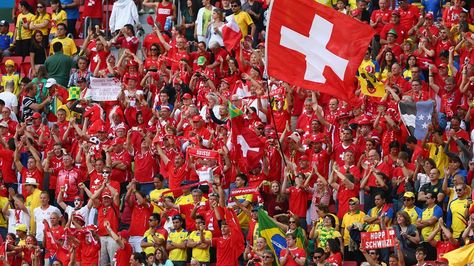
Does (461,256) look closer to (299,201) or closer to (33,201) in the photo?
(299,201)

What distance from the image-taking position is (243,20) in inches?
1219

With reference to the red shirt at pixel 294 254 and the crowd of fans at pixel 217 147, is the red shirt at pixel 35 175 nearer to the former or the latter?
the crowd of fans at pixel 217 147

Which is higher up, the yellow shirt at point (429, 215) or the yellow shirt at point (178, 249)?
the yellow shirt at point (429, 215)

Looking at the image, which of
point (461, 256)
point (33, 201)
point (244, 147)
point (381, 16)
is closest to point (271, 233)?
point (244, 147)

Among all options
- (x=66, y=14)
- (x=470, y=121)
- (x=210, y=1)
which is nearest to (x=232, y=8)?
(x=210, y=1)

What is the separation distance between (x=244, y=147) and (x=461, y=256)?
5.33 m

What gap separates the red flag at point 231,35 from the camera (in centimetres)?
3028

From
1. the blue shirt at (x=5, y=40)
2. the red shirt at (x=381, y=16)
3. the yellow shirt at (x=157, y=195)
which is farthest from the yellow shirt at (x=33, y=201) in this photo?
the red shirt at (x=381, y=16)

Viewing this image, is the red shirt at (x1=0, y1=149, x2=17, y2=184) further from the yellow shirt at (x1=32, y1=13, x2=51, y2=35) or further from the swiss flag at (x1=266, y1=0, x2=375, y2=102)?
the swiss flag at (x1=266, y1=0, x2=375, y2=102)

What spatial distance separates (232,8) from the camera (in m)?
31.2

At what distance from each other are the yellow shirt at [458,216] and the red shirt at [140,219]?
200 inches

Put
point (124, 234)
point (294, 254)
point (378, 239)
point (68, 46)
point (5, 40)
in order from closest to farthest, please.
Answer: point (378, 239), point (294, 254), point (124, 234), point (68, 46), point (5, 40)

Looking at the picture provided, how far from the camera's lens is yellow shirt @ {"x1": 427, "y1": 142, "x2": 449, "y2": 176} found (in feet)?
85.4

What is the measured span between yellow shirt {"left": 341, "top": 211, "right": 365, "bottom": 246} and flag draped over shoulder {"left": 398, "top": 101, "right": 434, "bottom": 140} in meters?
2.13
